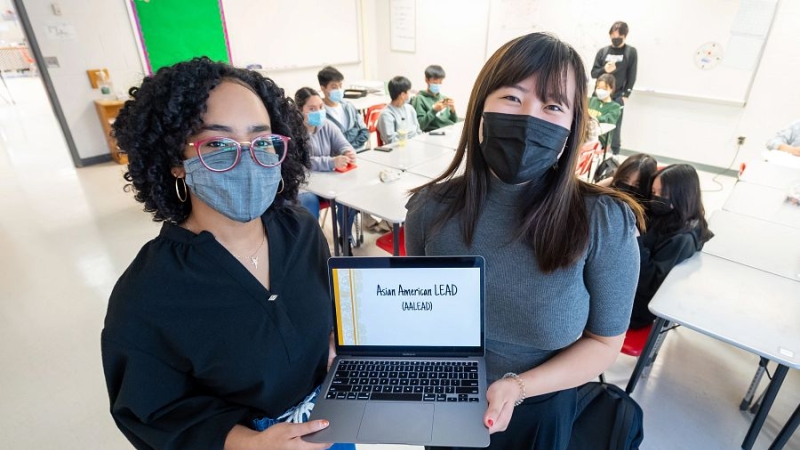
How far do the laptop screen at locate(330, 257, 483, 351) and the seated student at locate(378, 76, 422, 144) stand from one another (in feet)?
10.4

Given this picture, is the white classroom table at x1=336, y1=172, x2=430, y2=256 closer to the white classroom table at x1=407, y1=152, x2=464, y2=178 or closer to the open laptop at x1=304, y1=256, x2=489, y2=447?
the white classroom table at x1=407, y1=152, x2=464, y2=178

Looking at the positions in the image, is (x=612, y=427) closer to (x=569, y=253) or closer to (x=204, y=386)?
(x=569, y=253)

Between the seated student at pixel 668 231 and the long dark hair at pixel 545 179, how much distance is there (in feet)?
3.86

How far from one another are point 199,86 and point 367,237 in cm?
291

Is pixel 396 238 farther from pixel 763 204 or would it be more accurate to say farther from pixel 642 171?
pixel 763 204

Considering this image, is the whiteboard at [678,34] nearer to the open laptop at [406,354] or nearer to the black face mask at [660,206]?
the black face mask at [660,206]

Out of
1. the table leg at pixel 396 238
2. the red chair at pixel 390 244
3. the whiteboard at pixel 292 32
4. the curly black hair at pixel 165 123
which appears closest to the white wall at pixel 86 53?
the whiteboard at pixel 292 32

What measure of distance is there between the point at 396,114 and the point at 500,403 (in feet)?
11.9

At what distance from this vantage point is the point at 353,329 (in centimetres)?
96

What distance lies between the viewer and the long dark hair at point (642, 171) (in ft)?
7.20

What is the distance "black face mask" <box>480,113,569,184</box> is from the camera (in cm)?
84

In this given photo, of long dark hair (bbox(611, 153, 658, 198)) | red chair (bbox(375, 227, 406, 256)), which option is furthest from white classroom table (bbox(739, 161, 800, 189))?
red chair (bbox(375, 227, 406, 256))

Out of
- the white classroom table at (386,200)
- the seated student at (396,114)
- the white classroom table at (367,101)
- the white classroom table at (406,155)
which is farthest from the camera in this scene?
the white classroom table at (367,101)

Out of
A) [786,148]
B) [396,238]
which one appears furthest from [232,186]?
[786,148]
